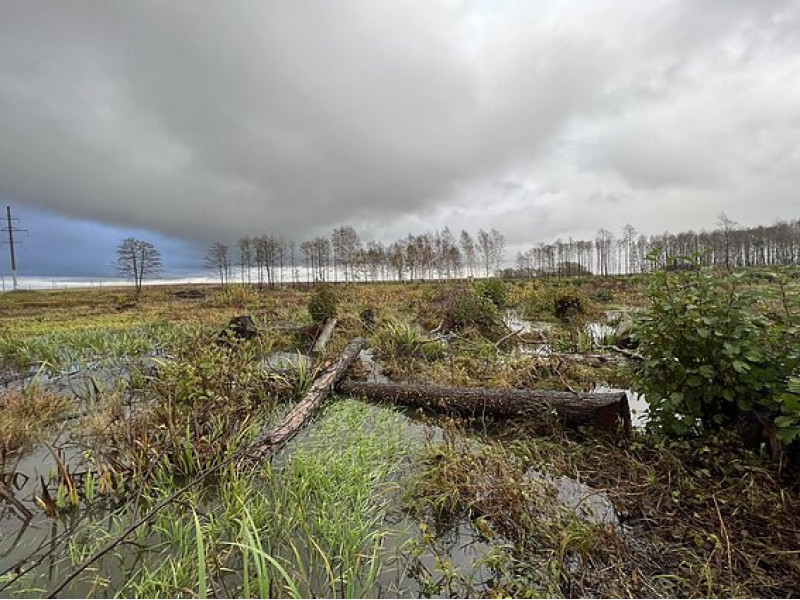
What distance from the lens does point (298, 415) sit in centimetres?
435

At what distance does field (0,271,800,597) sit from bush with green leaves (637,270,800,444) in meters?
0.02

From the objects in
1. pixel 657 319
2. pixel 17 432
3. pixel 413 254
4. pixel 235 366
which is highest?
pixel 413 254

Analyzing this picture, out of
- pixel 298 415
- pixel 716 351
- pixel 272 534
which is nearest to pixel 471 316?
pixel 298 415

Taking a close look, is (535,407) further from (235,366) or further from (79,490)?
(79,490)

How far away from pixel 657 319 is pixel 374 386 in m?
3.82

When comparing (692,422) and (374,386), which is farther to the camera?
(374,386)

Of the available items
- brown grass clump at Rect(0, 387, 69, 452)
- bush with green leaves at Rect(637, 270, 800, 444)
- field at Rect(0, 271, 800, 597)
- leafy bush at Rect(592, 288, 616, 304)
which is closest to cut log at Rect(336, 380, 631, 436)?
field at Rect(0, 271, 800, 597)

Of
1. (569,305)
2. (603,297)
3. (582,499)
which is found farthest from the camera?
(603,297)

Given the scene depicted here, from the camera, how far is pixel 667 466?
3.01m

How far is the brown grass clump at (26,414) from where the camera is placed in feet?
13.4

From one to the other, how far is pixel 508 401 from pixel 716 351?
221 cm

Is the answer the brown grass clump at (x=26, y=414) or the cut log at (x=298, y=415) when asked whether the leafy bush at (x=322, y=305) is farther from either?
the brown grass clump at (x=26, y=414)

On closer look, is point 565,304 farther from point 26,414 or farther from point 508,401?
point 26,414

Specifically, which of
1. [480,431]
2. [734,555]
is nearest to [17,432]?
[480,431]
